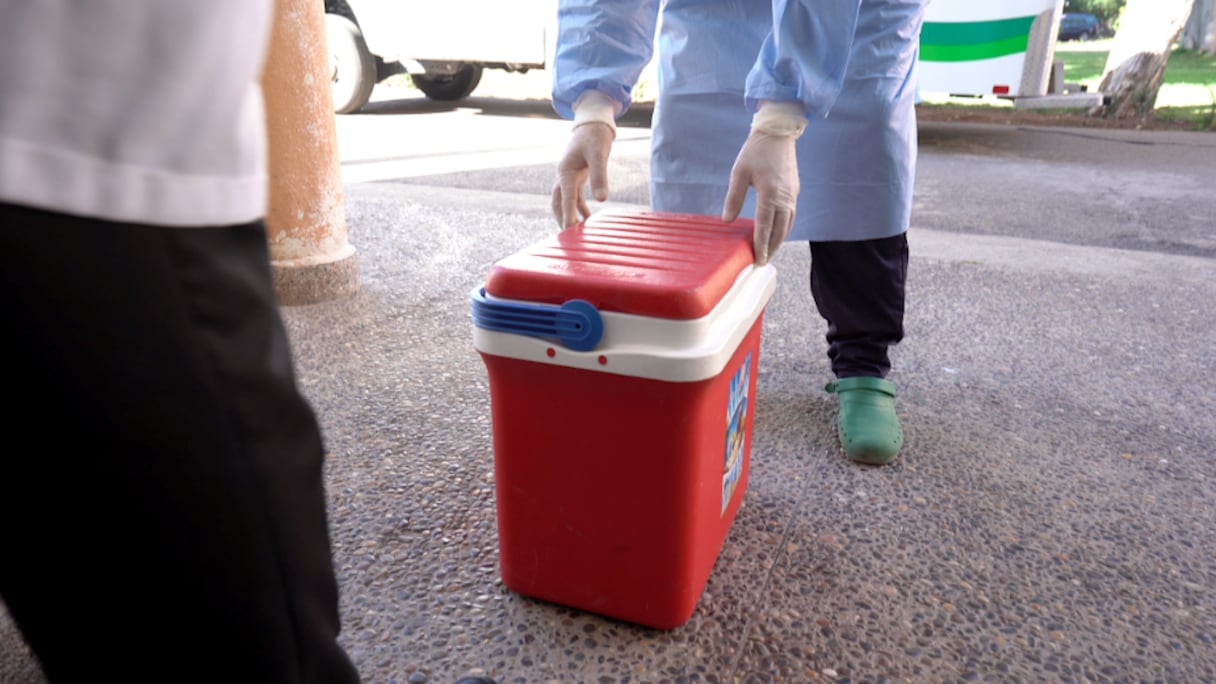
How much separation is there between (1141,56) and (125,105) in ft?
30.9

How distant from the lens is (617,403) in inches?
41.1

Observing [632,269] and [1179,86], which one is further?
[1179,86]

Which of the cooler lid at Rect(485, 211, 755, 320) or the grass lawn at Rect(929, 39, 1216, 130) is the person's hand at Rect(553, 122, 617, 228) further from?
the grass lawn at Rect(929, 39, 1216, 130)

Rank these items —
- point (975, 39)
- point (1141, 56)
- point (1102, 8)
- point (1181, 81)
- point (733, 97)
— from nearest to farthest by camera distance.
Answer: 1. point (733, 97)
2. point (975, 39)
3. point (1141, 56)
4. point (1181, 81)
5. point (1102, 8)

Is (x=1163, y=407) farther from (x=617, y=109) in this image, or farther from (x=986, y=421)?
(x=617, y=109)

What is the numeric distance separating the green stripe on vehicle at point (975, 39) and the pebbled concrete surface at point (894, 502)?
347cm

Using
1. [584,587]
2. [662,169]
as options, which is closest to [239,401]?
[584,587]

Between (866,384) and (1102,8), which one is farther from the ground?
(1102,8)

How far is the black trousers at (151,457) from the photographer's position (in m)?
0.41

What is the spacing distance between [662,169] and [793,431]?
2.15 ft

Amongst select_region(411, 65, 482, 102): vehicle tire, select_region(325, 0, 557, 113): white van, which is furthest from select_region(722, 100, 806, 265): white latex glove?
select_region(411, 65, 482, 102): vehicle tire

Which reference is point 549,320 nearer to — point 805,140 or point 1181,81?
point 805,140

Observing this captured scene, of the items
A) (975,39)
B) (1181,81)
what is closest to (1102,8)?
(1181,81)

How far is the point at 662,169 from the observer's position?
1.75m
